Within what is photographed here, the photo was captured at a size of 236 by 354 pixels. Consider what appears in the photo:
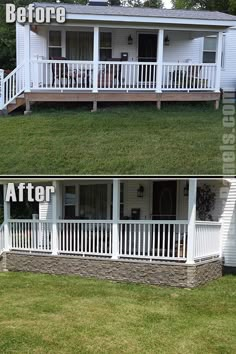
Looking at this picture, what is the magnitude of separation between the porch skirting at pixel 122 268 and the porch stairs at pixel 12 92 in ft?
12.1

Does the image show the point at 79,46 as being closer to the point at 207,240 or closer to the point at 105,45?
the point at 105,45

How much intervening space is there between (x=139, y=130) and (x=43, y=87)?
347 centimetres

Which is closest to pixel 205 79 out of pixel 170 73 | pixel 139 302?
pixel 170 73

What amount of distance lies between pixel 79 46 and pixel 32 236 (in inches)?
240

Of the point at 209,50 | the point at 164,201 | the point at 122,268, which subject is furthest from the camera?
the point at 209,50

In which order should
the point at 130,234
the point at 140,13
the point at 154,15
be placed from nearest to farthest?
the point at 130,234
the point at 154,15
the point at 140,13

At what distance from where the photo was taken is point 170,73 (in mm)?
12367

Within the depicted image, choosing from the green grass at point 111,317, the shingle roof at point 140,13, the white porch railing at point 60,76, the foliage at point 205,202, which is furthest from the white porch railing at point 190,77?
the green grass at point 111,317

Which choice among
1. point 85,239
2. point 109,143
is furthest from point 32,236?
point 109,143

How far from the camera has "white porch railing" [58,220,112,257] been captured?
35.0 ft

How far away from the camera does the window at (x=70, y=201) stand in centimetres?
1296

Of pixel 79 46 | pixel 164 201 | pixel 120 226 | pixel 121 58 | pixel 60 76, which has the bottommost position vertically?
pixel 120 226

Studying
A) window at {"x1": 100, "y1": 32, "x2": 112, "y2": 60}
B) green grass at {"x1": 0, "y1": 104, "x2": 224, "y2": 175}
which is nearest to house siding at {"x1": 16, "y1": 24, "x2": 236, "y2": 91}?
window at {"x1": 100, "y1": 32, "x2": 112, "y2": 60}

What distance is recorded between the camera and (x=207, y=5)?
1736cm
